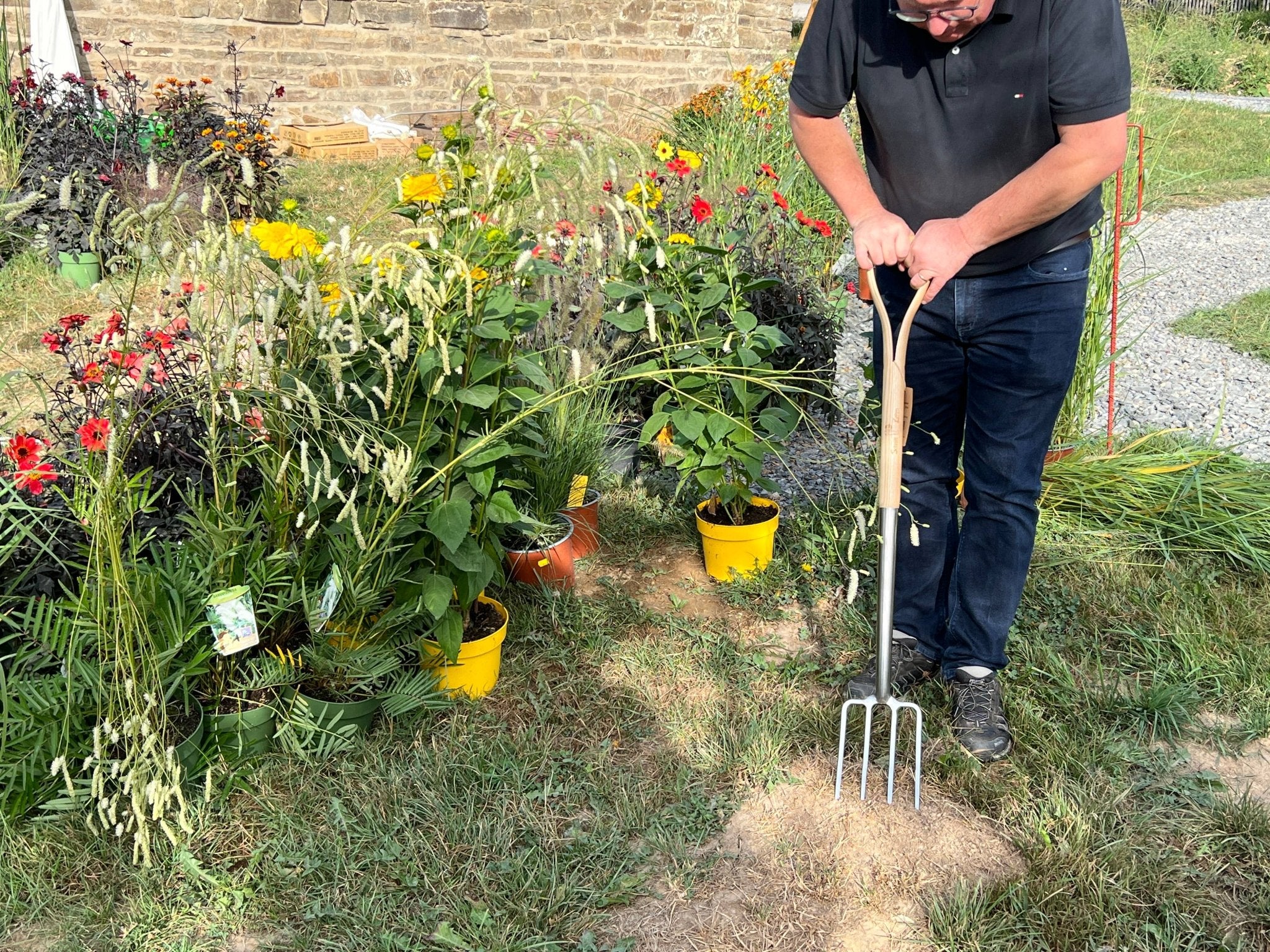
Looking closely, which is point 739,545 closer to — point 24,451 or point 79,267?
point 24,451

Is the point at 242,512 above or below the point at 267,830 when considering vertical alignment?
above

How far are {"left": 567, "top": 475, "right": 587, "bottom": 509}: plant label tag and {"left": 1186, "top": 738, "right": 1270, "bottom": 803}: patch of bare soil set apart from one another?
1.93 m

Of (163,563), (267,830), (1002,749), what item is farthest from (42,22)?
(1002,749)

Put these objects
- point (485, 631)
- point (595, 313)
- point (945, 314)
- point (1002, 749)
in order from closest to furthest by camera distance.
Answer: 1. point (945, 314)
2. point (1002, 749)
3. point (485, 631)
4. point (595, 313)

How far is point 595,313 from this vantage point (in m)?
3.27

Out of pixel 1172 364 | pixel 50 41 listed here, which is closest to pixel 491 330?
pixel 1172 364

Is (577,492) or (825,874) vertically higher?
(577,492)

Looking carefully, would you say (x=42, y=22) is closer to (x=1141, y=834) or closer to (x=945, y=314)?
(x=945, y=314)

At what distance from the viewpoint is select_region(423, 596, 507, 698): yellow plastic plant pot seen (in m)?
2.61

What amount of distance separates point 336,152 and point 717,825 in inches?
286

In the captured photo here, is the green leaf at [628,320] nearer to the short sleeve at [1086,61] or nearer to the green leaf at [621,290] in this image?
the green leaf at [621,290]

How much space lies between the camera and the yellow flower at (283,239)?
2096mm

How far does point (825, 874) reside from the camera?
7.15 ft

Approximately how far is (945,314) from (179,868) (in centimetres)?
210
